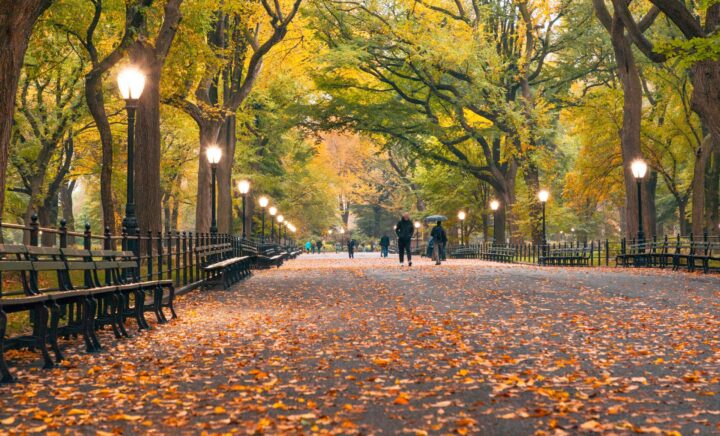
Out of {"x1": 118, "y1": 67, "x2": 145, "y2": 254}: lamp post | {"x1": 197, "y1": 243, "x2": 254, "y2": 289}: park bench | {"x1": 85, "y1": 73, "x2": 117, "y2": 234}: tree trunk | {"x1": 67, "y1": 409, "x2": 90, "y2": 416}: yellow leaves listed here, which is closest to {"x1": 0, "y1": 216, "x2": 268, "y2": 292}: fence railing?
{"x1": 197, "y1": 243, "x2": 254, "y2": 289}: park bench

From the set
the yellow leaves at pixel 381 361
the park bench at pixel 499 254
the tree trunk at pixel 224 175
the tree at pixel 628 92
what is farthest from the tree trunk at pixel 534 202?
the yellow leaves at pixel 381 361

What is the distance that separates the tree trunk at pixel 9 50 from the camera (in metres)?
11.9

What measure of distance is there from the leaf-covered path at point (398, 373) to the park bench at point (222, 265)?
510cm

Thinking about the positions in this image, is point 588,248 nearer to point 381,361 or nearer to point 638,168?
point 638,168

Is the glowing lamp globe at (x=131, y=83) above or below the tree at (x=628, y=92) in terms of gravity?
below

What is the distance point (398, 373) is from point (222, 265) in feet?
39.6

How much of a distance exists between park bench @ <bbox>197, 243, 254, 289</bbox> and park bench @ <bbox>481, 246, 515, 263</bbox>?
21.1 meters

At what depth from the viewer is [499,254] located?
49.1 metres

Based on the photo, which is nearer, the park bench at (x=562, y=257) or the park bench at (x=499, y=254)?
the park bench at (x=562, y=257)

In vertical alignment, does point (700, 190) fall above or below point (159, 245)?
above

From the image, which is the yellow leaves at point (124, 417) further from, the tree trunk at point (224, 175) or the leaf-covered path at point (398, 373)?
the tree trunk at point (224, 175)

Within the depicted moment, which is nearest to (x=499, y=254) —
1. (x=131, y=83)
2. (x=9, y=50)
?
(x=131, y=83)

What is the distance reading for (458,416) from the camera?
6.28 metres

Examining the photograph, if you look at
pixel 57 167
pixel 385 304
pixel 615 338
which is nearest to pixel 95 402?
pixel 615 338
